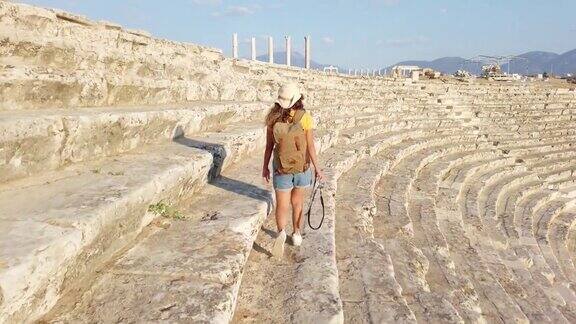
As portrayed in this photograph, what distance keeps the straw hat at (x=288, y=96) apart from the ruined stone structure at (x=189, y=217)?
2.98 ft

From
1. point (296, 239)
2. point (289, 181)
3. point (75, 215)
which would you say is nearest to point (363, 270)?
point (296, 239)

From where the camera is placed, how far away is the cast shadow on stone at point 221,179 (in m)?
3.91

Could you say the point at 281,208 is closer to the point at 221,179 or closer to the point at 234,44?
the point at 221,179

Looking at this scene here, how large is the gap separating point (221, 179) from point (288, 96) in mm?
1507

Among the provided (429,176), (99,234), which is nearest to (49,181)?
(99,234)

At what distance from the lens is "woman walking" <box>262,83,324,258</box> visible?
3206 mm

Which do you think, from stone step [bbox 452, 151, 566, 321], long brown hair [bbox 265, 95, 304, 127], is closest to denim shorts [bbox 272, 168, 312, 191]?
long brown hair [bbox 265, 95, 304, 127]

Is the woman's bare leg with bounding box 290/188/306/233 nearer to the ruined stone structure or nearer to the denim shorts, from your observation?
the denim shorts

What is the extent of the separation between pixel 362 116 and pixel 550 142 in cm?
986

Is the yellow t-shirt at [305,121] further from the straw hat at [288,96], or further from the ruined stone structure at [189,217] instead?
the ruined stone structure at [189,217]

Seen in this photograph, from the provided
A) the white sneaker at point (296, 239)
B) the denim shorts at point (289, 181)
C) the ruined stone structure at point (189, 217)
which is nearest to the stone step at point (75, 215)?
the ruined stone structure at point (189, 217)

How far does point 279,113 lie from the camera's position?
328 centimetres

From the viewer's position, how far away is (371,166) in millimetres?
7352

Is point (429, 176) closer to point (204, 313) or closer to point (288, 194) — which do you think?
point (288, 194)
